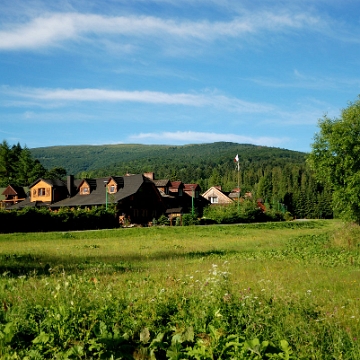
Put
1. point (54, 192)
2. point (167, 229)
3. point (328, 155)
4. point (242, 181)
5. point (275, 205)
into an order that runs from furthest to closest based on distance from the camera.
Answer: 1. point (242, 181)
2. point (275, 205)
3. point (54, 192)
4. point (167, 229)
5. point (328, 155)

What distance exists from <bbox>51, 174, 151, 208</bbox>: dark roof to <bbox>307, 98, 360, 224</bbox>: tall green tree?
3053 cm

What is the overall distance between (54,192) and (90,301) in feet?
222

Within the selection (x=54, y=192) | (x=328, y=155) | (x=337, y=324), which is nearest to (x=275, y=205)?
(x=54, y=192)

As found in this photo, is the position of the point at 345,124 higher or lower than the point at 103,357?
higher

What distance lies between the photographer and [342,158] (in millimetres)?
42062

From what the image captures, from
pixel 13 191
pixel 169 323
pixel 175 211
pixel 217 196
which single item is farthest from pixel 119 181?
pixel 169 323

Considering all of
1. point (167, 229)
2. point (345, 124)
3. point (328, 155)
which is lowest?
point (167, 229)

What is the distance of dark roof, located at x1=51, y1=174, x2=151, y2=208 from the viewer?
6562cm

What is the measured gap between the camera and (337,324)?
693 centimetres

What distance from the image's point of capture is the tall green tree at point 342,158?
41.1 meters

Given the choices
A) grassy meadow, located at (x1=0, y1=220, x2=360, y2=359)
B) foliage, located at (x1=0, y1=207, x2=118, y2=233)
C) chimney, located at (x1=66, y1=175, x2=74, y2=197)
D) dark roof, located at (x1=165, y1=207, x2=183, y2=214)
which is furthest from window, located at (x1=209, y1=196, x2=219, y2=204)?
grassy meadow, located at (x1=0, y1=220, x2=360, y2=359)

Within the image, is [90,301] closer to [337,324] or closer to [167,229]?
[337,324]

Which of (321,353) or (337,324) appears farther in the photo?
(337,324)

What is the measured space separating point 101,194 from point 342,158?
1531 inches
